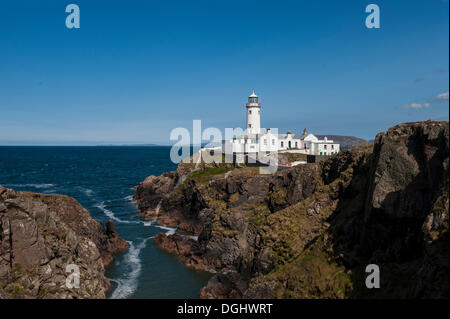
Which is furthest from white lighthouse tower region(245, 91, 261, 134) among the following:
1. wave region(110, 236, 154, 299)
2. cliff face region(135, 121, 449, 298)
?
wave region(110, 236, 154, 299)

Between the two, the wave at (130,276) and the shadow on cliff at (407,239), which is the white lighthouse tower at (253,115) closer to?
the wave at (130,276)

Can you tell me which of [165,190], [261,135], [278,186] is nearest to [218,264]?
[278,186]

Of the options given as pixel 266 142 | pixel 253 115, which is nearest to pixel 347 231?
pixel 266 142

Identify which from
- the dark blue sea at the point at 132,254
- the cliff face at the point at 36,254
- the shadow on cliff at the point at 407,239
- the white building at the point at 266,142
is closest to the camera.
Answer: the shadow on cliff at the point at 407,239

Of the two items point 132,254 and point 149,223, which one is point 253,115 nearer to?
point 149,223

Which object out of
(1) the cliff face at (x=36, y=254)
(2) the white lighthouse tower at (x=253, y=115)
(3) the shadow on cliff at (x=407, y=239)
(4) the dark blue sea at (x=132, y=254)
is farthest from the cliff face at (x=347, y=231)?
(2) the white lighthouse tower at (x=253, y=115)

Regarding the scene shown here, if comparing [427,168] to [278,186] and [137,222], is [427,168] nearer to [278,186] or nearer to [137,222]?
[278,186]
